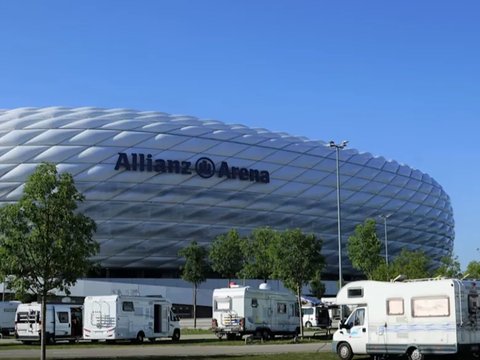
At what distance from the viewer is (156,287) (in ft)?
241

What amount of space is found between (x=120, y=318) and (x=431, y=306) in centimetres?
1867

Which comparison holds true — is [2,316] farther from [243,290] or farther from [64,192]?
[64,192]

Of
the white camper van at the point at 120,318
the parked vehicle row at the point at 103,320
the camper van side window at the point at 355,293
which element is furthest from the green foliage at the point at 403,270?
the camper van side window at the point at 355,293

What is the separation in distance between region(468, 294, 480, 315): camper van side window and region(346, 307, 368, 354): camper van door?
374 centimetres

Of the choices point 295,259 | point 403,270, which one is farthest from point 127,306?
point 403,270

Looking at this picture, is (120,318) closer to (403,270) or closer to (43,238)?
(43,238)

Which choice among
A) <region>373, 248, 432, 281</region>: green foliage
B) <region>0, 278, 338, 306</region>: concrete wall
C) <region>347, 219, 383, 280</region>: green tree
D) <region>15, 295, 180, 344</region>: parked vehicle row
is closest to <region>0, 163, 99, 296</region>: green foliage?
<region>15, 295, 180, 344</region>: parked vehicle row

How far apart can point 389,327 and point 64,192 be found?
1204 cm

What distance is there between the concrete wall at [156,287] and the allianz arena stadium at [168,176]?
1911mm

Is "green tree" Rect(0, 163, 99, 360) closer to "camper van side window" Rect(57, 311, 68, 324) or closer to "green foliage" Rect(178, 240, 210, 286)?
"camper van side window" Rect(57, 311, 68, 324)

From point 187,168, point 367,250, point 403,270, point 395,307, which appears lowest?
point 395,307

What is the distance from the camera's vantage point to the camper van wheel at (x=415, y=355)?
2245 cm

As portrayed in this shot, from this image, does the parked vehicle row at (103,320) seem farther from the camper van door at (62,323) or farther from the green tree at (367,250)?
the green tree at (367,250)

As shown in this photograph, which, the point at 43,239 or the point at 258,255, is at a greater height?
the point at 258,255
